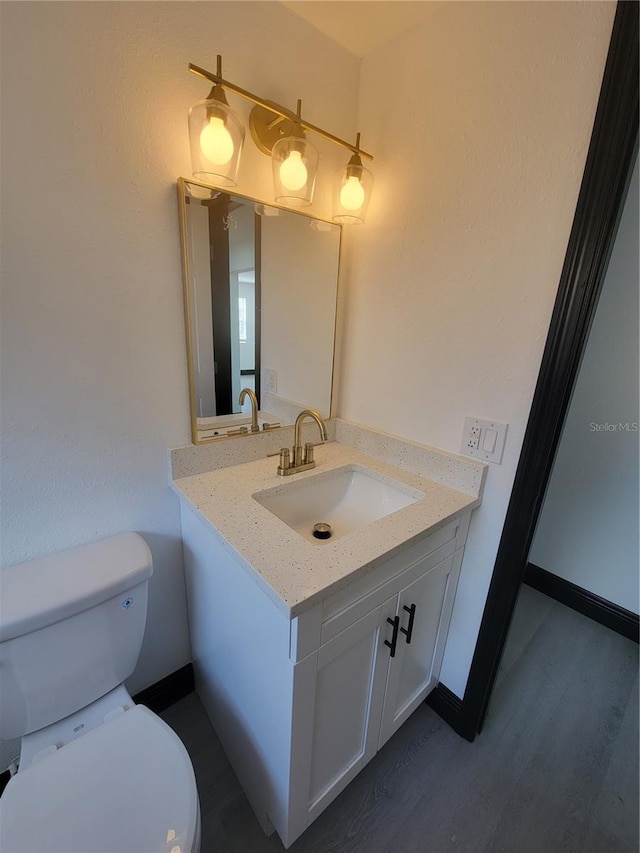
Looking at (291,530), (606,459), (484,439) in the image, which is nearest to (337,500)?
(291,530)

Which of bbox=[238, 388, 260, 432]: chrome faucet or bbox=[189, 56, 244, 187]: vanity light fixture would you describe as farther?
bbox=[238, 388, 260, 432]: chrome faucet

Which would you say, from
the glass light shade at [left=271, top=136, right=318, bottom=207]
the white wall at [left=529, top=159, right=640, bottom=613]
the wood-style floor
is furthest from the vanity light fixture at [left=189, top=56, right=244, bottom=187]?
the wood-style floor

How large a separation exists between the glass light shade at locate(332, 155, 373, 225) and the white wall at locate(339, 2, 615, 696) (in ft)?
0.29

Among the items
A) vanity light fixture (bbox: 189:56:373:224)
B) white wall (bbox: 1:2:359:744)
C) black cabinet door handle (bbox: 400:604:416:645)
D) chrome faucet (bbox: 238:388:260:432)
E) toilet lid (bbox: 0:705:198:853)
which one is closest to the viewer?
toilet lid (bbox: 0:705:198:853)

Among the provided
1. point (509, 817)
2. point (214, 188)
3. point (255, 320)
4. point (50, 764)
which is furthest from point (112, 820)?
point (214, 188)

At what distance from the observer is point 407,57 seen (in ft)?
3.63

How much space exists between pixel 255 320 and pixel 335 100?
2.70ft

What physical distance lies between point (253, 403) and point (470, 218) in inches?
36.4

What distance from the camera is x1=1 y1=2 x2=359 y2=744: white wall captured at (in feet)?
2.57

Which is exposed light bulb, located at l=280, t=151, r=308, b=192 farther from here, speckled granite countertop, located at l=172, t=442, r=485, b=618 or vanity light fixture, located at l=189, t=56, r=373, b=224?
speckled granite countertop, located at l=172, t=442, r=485, b=618

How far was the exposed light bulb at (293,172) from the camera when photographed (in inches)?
40.4

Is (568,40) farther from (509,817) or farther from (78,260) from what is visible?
(509,817)

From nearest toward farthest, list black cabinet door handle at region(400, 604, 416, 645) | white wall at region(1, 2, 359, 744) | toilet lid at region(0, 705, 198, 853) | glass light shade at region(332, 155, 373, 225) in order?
toilet lid at region(0, 705, 198, 853) → white wall at region(1, 2, 359, 744) → black cabinet door handle at region(400, 604, 416, 645) → glass light shade at region(332, 155, 373, 225)

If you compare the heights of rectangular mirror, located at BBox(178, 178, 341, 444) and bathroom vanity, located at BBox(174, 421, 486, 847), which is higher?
rectangular mirror, located at BBox(178, 178, 341, 444)
